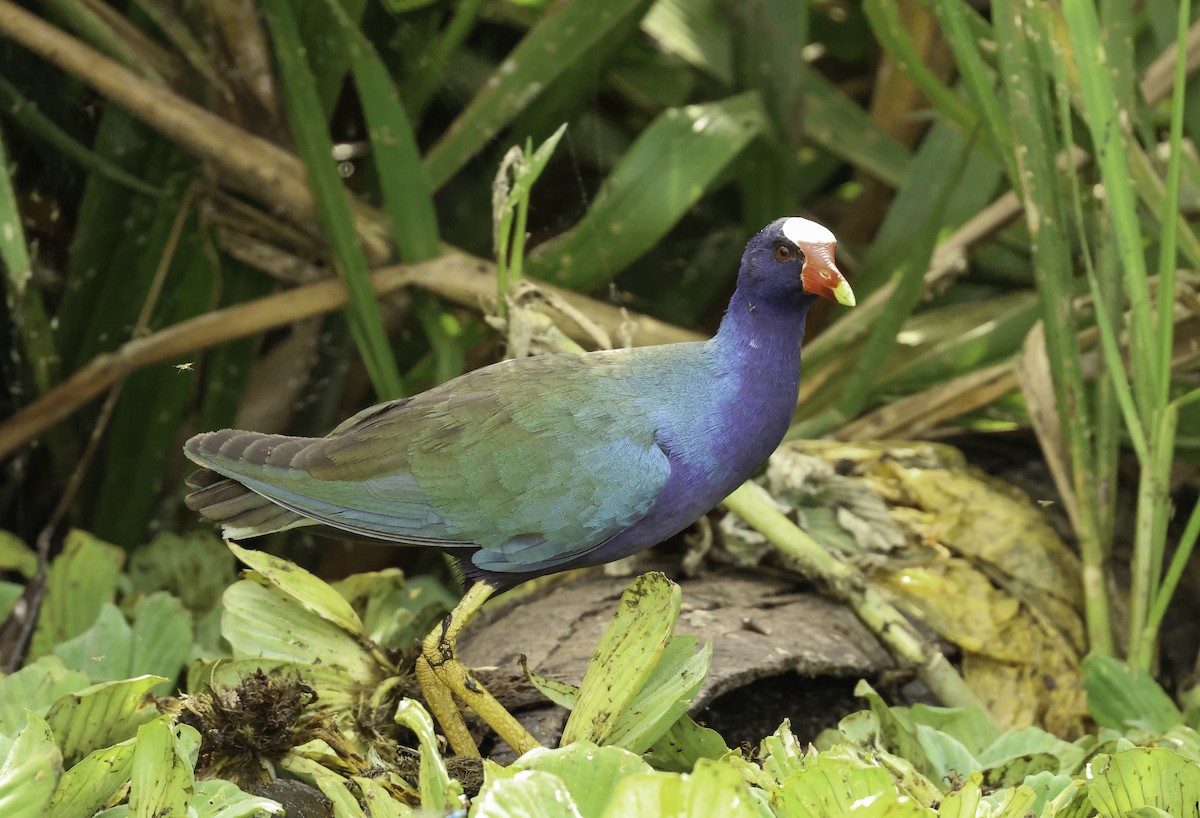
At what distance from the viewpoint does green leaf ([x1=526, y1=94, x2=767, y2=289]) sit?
229 cm

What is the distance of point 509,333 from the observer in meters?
1.93

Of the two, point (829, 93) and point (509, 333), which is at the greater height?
point (829, 93)

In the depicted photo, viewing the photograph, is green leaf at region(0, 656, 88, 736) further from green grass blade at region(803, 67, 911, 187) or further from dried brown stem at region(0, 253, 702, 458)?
green grass blade at region(803, 67, 911, 187)

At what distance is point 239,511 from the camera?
159 cm

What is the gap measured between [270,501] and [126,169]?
1107mm

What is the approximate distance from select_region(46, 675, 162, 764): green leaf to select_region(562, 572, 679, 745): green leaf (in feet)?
1.44

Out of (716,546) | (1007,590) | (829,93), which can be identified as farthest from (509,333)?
(829,93)

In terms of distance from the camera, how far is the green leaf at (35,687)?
1.53 m

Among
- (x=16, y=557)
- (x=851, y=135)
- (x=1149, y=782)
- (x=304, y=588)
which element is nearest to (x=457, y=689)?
(x=304, y=588)

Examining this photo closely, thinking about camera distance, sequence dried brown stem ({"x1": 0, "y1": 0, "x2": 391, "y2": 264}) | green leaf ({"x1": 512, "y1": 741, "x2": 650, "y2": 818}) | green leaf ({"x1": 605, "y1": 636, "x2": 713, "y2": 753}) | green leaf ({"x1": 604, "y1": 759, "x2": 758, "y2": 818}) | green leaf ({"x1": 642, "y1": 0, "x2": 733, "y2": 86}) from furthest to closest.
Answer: green leaf ({"x1": 642, "y1": 0, "x2": 733, "y2": 86}) < dried brown stem ({"x1": 0, "y1": 0, "x2": 391, "y2": 264}) < green leaf ({"x1": 605, "y1": 636, "x2": 713, "y2": 753}) < green leaf ({"x1": 512, "y1": 741, "x2": 650, "y2": 818}) < green leaf ({"x1": 604, "y1": 759, "x2": 758, "y2": 818})

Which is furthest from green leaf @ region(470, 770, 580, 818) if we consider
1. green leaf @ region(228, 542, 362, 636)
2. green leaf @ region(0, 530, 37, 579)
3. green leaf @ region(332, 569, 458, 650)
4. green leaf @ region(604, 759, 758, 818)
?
green leaf @ region(0, 530, 37, 579)

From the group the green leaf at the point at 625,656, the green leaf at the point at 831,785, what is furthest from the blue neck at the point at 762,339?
the green leaf at the point at 831,785

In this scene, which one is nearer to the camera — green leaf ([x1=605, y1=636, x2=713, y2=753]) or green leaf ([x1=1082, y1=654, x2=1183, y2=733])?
green leaf ([x1=605, y1=636, x2=713, y2=753])

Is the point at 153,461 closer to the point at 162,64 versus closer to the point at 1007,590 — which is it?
the point at 162,64
